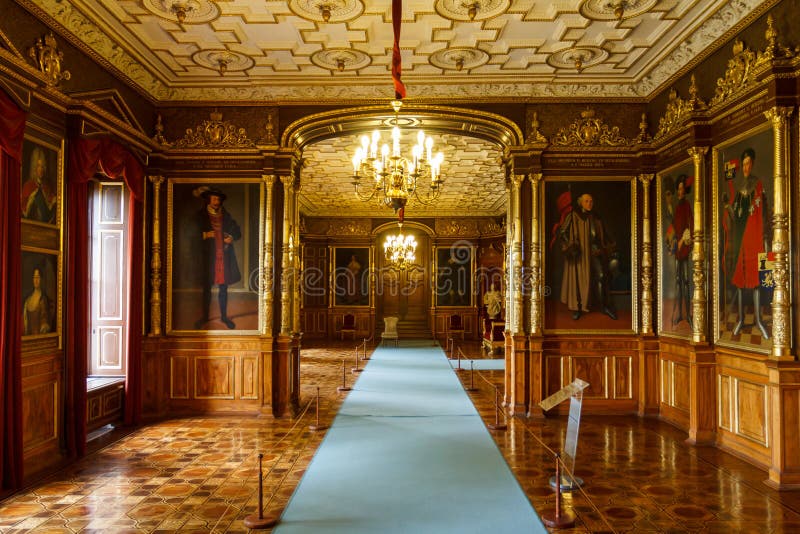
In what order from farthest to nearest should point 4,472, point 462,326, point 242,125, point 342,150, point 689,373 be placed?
point 462,326
point 342,150
point 242,125
point 689,373
point 4,472

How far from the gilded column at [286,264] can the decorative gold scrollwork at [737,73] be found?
5.77 metres

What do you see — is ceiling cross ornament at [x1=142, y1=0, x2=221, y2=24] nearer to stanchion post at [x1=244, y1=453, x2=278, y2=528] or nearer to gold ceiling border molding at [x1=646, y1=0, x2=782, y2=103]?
stanchion post at [x1=244, y1=453, x2=278, y2=528]

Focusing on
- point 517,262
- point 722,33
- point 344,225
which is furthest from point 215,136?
point 344,225

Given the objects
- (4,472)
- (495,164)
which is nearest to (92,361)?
(4,472)

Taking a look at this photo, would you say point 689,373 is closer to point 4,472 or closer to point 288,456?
point 288,456

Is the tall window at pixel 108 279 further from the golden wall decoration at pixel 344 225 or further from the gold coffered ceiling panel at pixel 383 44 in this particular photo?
the golden wall decoration at pixel 344 225

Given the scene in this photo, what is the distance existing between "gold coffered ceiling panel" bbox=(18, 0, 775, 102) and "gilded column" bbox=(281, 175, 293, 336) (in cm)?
135

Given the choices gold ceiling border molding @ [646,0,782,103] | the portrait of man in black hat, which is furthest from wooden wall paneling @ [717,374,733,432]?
the portrait of man in black hat

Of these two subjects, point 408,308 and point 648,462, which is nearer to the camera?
point 648,462

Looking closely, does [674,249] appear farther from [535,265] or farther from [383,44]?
[383,44]

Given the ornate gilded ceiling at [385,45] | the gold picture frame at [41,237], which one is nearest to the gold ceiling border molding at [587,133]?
the ornate gilded ceiling at [385,45]

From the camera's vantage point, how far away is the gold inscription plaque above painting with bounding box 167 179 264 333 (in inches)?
331

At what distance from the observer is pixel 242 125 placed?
851 cm

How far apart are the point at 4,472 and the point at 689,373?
7607mm
